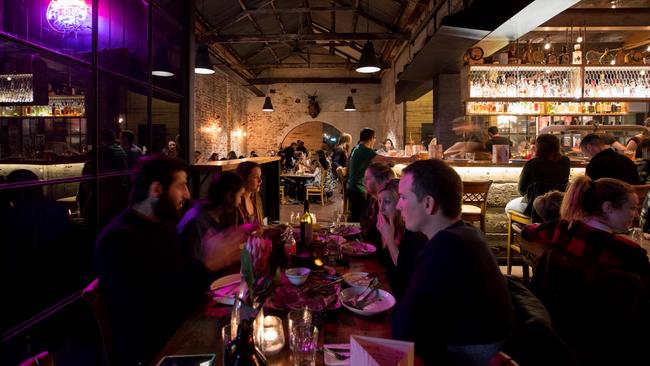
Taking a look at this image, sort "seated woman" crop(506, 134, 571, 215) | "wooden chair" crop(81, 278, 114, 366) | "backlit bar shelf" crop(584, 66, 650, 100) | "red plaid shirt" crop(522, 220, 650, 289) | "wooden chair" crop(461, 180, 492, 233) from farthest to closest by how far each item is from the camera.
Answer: "backlit bar shelf" crop(584, 66, 650, 100) → "wooden chair" crop(461, 180, 492, 233) → "seated woman" crop(506, 134, 571, 215) → "red plaid shirt" crop(522, 220, 650, 289) → "wooden chair" crop(81, 278, 114, 366)

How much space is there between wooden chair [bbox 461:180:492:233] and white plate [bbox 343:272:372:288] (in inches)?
111

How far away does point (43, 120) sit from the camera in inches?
130

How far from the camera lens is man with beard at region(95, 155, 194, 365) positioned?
1.74 m

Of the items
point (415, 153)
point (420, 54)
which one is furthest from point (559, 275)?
point (420, 54)

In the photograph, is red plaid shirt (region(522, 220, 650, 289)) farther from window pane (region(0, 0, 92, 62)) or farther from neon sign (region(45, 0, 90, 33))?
neon sign (region(45, 0, 90, 33))

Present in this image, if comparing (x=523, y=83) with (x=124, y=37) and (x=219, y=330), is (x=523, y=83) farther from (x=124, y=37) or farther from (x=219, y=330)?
(x=219, y=330)

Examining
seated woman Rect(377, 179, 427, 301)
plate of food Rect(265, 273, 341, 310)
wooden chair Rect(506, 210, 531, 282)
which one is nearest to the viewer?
plate of food Rect(265, 273, 341, 310)

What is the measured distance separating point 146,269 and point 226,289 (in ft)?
1.23

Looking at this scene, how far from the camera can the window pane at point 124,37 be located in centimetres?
279

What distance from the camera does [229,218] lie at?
2.95 m

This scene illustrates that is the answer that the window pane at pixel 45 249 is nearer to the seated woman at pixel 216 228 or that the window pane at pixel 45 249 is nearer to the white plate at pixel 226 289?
the seated woman at pixel 216 228

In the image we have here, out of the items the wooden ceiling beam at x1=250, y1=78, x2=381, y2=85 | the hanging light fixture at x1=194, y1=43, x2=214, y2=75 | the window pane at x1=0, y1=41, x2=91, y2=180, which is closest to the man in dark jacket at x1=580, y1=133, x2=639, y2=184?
the window pane at x1=0, y1=41, x2=91, y2=180

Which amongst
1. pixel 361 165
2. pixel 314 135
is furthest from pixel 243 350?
pixel 314 135

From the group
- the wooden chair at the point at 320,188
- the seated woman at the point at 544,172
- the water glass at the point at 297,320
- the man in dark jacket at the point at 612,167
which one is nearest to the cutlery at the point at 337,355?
the water glass at the point at 297,320
